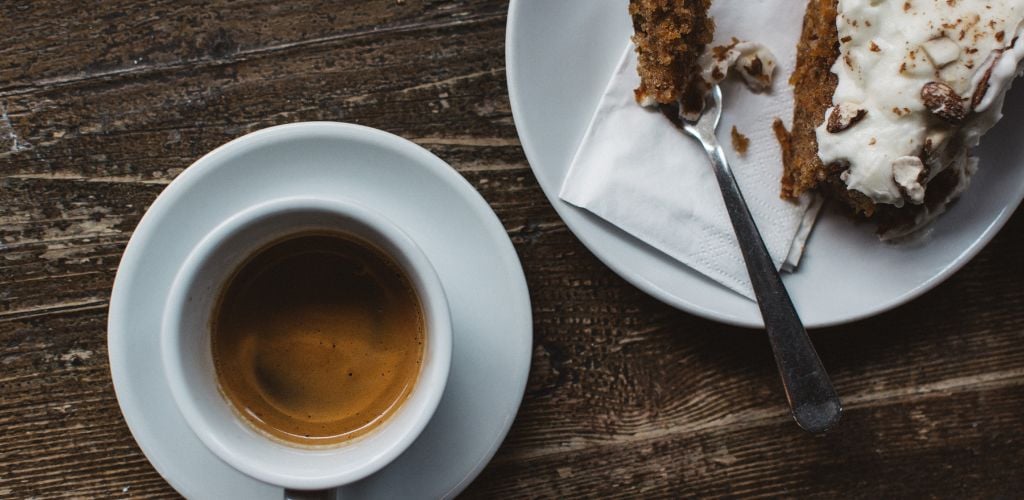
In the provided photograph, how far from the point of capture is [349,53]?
157 cm

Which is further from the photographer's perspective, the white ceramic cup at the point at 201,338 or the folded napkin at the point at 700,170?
the folded napkin at the point at 700,170

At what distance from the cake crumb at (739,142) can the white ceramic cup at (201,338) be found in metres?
0.67

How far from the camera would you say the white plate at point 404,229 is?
1323 millimetres

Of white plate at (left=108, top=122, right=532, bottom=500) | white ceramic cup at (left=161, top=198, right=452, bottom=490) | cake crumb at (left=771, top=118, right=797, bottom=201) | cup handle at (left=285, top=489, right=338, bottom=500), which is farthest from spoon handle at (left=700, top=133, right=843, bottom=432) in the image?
cup handle at (left=285, top=489, right=338, bottom=500)

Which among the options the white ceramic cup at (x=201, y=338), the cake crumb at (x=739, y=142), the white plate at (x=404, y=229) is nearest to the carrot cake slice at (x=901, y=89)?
the cake crumb at (x=739, y=142)

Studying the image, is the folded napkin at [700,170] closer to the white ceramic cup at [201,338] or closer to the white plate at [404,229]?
the white plate at [404,229]

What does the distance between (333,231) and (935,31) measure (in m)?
1.06

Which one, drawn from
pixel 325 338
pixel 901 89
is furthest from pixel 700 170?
pixel 325 338

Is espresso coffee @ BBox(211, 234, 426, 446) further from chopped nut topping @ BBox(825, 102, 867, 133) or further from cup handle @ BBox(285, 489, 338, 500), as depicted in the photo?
chopped nut topping @ BBox(825, 102, 867, 133)

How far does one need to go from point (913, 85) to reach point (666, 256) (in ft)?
1.66

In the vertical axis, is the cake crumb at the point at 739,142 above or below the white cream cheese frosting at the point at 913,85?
below

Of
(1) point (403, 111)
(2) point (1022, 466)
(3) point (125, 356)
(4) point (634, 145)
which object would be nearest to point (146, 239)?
(3) point (125, 356)

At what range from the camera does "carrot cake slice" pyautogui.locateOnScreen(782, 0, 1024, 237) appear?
1333mm

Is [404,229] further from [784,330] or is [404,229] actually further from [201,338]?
[784,330]
